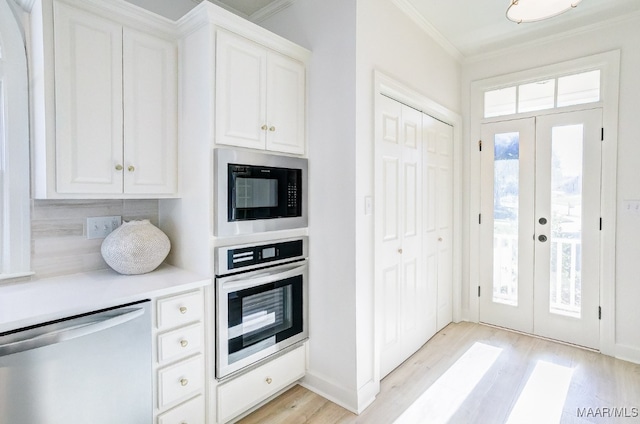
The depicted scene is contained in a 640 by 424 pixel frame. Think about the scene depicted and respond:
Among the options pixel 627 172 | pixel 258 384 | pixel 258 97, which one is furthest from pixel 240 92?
pixel 627 172

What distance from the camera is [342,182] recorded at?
205 cm

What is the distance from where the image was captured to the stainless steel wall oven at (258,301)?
179cm

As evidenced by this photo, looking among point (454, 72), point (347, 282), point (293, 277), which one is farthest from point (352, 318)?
point (454, 72)

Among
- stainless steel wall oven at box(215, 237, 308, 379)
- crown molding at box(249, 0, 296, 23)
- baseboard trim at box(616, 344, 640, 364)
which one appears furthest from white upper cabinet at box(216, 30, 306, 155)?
baseboard trim at box(616, 344, 640, 364)

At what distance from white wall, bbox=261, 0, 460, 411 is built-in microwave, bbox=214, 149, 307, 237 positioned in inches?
5.2

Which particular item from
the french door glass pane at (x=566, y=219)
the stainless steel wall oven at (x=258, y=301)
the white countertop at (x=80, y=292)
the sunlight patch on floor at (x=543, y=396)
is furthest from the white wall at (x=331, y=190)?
the french door glass pane at (x=566, y=219)

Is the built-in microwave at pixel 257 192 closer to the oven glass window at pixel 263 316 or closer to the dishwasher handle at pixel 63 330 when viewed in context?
the oven glass window at pixel 263 316

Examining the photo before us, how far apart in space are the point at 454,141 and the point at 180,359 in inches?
123

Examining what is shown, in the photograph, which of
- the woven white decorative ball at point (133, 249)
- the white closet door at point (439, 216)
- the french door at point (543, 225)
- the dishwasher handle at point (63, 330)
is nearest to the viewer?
the dishwasher handle at point (63, 330)

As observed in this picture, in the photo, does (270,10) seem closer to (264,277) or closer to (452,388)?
(264,277)

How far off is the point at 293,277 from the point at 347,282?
36 centimetres

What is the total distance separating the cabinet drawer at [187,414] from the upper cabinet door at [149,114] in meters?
1.16

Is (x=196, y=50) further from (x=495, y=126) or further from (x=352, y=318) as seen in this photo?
(x=495, y=126)

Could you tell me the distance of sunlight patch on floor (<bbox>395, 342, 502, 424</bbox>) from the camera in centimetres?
199
